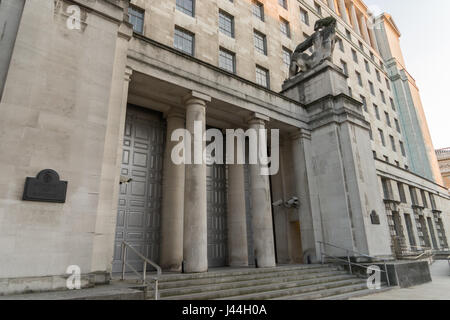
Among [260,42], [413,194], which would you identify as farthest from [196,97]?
[413,194]

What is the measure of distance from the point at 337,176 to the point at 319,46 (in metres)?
9.07

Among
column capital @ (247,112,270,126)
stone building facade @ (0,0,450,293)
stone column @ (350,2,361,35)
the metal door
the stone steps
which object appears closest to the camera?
stone building facade @ (0,0,450,293)

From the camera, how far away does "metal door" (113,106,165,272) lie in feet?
40.0

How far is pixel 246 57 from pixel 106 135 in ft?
43.7

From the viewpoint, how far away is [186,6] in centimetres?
1711

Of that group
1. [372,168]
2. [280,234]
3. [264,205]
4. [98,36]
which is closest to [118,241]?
[264,205]

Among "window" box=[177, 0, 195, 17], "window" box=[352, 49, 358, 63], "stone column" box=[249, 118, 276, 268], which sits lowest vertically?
"stone column" box=[249, 118, 276, 268]

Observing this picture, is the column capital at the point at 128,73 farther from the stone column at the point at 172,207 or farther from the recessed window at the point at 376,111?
the recessed window at the point at 376,111

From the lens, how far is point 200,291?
789 centimetres

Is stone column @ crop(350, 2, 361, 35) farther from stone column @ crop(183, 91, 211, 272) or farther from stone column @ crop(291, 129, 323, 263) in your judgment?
stone column @ crop(183, 91, 211, 272)

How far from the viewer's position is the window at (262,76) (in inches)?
769

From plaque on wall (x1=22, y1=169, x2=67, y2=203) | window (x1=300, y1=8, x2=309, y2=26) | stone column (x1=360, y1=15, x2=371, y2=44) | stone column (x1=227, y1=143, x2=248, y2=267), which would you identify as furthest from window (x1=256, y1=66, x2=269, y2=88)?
stone column (x1=360, y1=15, x2=371, y2=44)

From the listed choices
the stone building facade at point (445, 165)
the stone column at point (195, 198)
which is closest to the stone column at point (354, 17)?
the stone column at point (195, 198)

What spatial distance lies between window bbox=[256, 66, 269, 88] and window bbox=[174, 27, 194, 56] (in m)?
5.28
